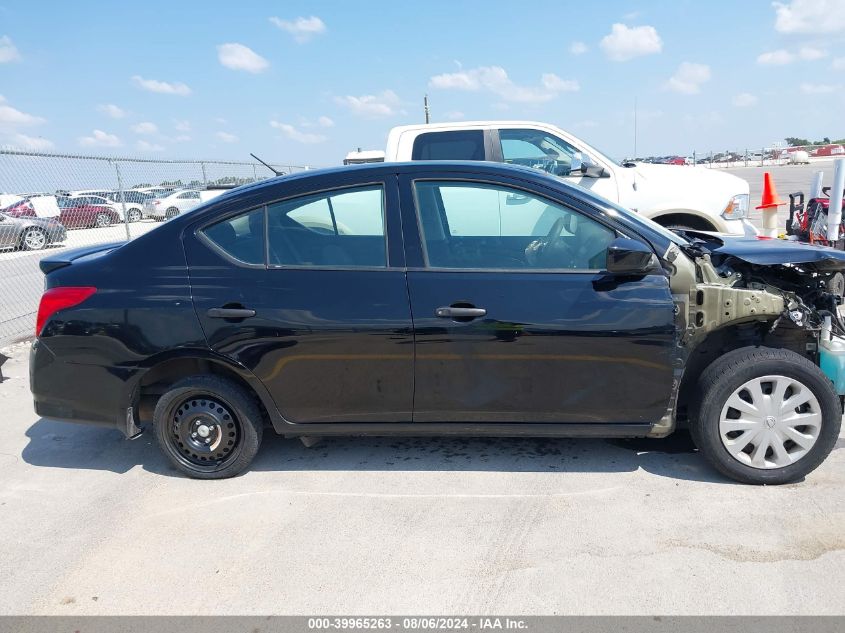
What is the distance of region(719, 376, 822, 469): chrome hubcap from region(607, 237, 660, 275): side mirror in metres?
0.87

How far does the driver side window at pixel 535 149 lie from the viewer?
272 inches

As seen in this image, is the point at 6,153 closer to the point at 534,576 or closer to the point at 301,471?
the point at 301,471

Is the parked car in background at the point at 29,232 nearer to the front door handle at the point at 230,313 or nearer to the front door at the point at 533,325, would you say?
the front door handle at the point at 230,313

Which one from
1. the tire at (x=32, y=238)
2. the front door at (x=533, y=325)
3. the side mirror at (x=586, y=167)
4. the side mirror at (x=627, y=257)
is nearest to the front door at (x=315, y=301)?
the front door at (x=533, y=325)

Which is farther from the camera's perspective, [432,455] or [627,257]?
[432,455]

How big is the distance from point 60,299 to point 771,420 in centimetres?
394

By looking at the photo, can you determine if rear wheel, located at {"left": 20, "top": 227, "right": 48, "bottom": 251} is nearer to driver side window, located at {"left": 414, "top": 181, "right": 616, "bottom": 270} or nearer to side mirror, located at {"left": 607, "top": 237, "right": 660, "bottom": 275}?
driver side window, located at {"left": 414, "top": 181, "right": 616, "bottom": 270}

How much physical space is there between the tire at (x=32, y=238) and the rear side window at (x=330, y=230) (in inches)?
352

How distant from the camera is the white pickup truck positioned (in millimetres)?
6340

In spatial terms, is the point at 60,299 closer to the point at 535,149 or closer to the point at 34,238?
the point at 535,149

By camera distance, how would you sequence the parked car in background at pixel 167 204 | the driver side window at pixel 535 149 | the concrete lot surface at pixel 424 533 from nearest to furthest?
the concrete lot surface at pixel 424 533
the driver side window at pixel 535 149
the parked car in background at pixel 167 204

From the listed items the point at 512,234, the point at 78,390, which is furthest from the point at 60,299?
the point at 512,234

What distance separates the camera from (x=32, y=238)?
10.8m

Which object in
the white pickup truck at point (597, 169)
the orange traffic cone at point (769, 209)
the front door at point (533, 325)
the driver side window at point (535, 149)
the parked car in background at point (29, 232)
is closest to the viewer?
the front door at point (533, 325)
